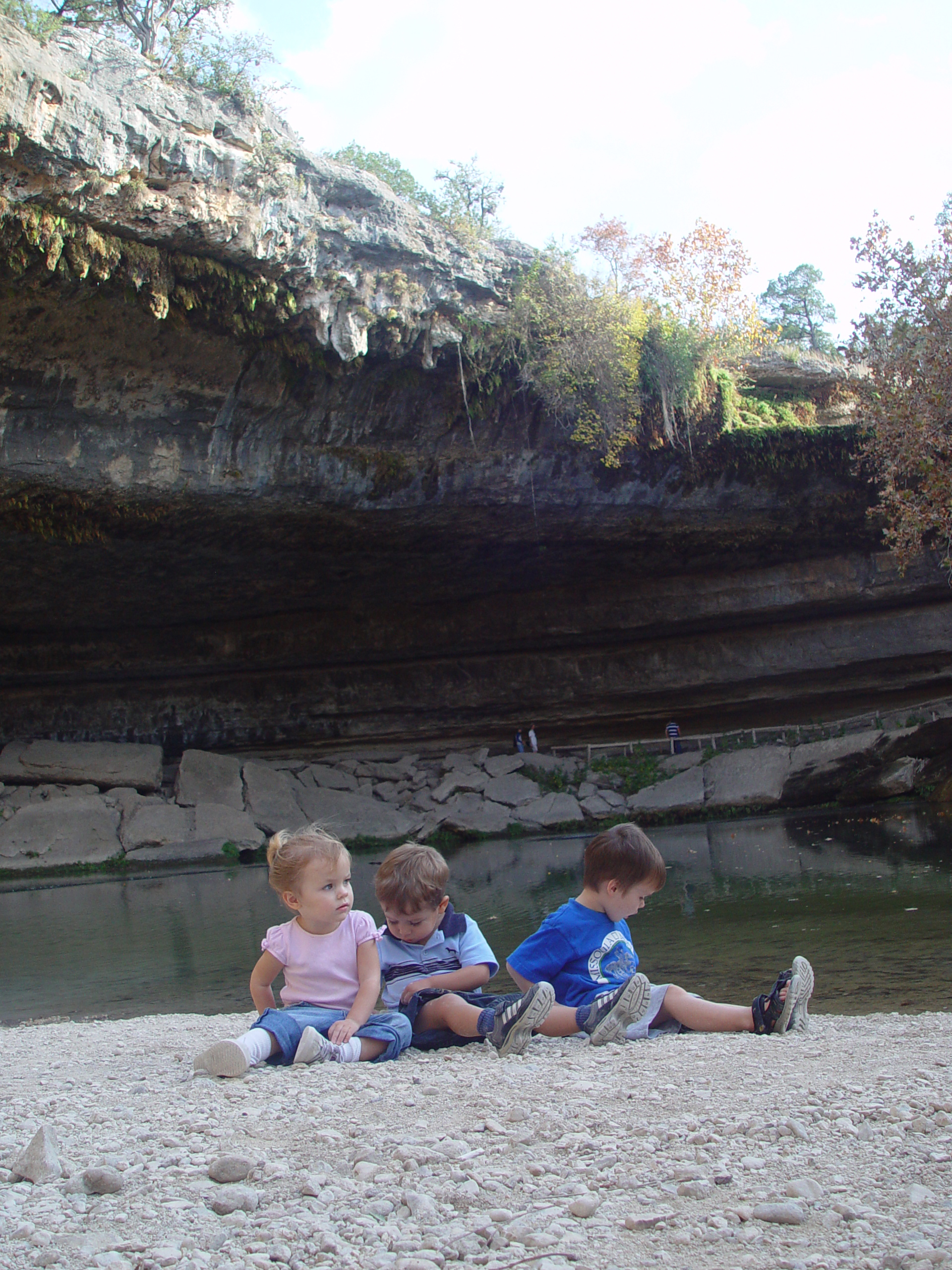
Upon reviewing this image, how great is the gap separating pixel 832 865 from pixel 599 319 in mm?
9449

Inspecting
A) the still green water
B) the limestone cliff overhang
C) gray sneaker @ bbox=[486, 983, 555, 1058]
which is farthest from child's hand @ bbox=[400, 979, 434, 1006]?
the limestone cliff overhang

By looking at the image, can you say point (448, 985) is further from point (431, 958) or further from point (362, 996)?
point (362, 996)

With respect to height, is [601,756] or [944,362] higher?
[944,362]

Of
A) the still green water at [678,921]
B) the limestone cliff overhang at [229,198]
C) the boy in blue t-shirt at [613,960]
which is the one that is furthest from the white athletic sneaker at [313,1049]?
the limestone cliff overhang at [229,198]

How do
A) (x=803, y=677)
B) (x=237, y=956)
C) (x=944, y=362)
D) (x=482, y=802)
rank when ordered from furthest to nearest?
(x=803, y=677) < (x=482, y=802) < (x=944, y=362) < (x=237, y=956)

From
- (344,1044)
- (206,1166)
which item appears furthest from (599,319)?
(206,1166)

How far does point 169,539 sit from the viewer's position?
14.8 meters

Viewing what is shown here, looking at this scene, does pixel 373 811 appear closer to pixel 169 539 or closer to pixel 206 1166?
pixel 169 539

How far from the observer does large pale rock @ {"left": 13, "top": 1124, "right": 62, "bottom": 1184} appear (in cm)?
200

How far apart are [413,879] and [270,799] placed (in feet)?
52.6

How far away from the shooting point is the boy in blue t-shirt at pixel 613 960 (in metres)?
3.42

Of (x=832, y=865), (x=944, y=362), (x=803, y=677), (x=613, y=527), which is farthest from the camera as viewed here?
(x=803, y=677)

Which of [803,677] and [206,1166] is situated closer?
[206,1166]

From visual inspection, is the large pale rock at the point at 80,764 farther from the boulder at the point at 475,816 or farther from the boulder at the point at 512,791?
the boulder at the point at 512,791
